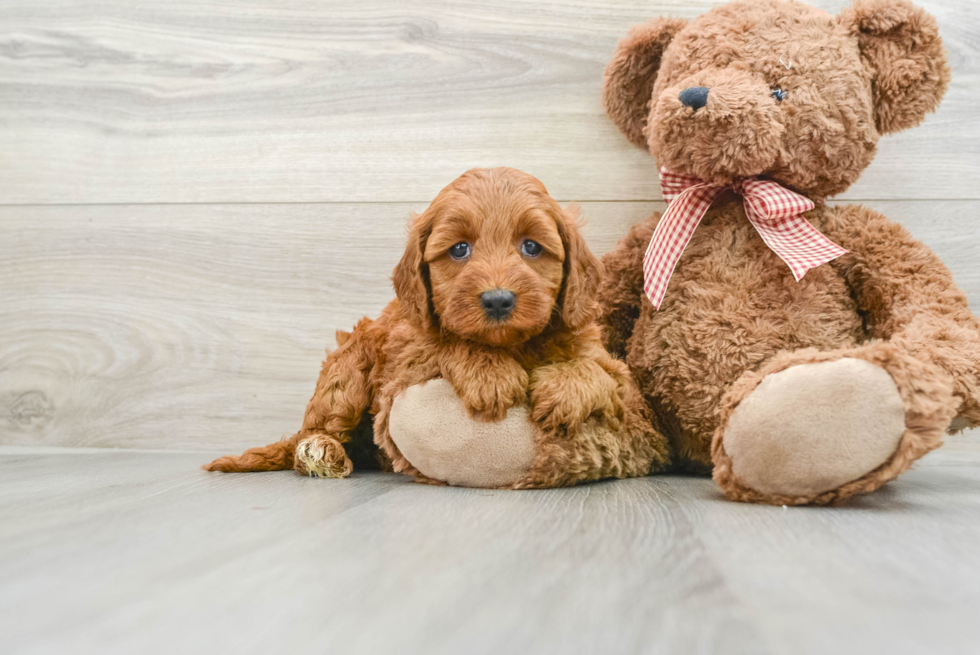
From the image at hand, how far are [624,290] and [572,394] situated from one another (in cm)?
32

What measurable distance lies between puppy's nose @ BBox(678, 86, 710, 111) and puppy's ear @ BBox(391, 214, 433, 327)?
383mm

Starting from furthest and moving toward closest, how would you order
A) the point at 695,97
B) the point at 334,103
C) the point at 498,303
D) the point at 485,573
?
the point at 334,103 → the point at 695,97 → the point at 498,303 → the point at 485,573

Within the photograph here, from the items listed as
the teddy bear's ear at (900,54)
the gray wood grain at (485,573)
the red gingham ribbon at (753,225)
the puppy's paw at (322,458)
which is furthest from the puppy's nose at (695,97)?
the puppy's paw at (322,458)

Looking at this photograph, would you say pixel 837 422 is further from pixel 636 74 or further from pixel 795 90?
pixel 636 74

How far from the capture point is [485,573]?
544 mm

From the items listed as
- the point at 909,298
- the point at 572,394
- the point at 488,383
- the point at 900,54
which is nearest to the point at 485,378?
the point at 488,383

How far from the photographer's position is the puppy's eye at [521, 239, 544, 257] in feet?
2.95

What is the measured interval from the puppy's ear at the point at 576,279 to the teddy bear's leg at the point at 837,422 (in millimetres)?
236

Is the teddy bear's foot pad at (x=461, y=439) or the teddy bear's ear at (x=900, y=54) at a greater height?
the teddy bear's ear at (x=900, y=54)

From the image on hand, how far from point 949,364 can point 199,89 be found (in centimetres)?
137

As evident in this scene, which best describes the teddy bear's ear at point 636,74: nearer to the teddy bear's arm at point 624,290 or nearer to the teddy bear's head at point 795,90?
the teddy bear's head at point 795,90

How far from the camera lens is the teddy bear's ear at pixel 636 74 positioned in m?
1.15

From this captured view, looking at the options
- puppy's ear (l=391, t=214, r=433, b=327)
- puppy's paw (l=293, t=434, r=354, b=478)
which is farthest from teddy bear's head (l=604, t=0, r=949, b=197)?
puppy's paw (l=293, t=434, r=354, b=478)

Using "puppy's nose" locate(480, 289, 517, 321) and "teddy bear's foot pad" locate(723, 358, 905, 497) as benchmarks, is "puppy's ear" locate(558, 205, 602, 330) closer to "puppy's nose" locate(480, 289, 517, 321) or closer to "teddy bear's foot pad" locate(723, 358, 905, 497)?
"puppy's nose" locate(480, 289, 517, 321)
